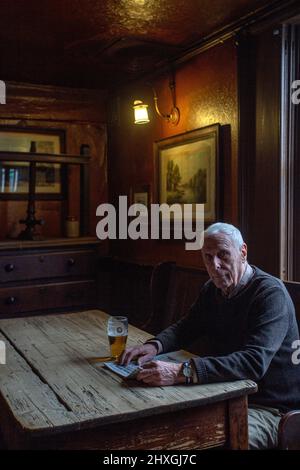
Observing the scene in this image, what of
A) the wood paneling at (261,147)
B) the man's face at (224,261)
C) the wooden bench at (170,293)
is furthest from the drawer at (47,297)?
the man's face at (224,261)

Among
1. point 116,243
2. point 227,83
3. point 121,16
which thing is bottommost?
point 116,243

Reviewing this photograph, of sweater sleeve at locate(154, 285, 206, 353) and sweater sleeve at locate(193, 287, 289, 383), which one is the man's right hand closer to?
sweater sleeve at locate(154, 285, 206, 353)

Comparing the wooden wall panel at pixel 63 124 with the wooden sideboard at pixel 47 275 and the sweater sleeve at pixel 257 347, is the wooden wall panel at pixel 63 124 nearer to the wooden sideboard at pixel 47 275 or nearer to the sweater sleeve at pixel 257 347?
the wooden sideboard at pixel 47 275

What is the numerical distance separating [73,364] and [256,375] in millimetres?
663

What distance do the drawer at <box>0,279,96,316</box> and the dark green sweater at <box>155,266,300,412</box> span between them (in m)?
2.18

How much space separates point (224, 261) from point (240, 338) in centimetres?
32

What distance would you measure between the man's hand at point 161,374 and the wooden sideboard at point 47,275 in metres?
2.63

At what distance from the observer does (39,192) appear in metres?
4.86

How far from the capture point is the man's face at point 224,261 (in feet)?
6.79

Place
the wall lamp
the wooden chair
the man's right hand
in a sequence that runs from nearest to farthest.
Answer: the wooden chair < the man's right hand < the wall lamp

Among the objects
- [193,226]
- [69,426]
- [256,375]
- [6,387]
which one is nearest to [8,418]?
[6,387]

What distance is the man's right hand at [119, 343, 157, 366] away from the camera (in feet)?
6.15

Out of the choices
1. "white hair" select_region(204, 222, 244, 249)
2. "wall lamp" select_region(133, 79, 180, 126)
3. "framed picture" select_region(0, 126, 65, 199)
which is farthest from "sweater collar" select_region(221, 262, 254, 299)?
"framed picture" select_region(0, 126, 65, 199)
